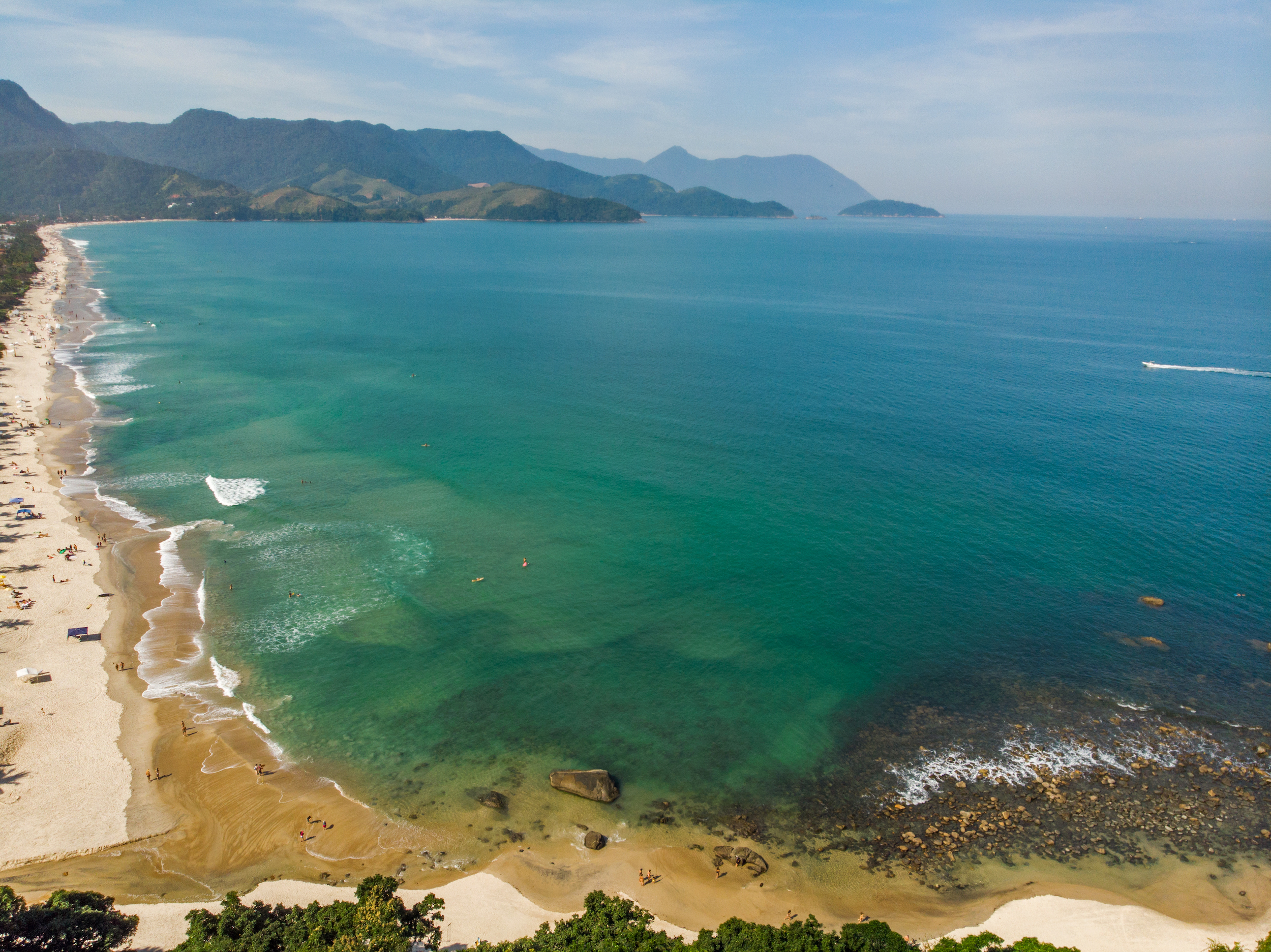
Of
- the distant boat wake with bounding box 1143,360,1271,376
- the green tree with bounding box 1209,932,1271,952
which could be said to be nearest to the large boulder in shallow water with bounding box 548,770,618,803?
the green tree with bounding box 1209,932,1271,952

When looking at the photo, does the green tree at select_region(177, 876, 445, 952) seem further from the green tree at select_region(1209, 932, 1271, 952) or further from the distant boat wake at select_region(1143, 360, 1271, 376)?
the distant boat wake at select_region(1143, 360, 1271, 376)

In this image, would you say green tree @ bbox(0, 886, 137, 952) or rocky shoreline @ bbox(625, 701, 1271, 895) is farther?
rocky shoreline @ bbox(625, 701, 1271, 895)

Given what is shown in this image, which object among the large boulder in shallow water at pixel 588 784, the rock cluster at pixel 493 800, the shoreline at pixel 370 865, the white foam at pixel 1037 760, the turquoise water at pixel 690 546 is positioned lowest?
the shoreline at pixel 370 865

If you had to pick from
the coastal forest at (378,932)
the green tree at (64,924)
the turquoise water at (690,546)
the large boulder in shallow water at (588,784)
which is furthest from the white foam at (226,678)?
the large boulder in shallow water at (588,784)

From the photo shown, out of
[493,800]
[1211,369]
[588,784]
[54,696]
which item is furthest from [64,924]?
[1211,369]

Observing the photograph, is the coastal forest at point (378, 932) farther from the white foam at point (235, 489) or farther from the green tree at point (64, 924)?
the white foam at point (235, 489)

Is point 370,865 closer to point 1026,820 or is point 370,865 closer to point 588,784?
point 588,784
